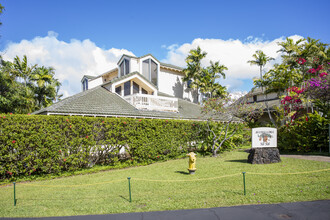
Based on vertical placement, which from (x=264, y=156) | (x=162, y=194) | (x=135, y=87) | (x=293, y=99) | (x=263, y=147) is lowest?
(x=162, y=194)

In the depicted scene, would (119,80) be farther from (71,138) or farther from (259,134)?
(259,134)

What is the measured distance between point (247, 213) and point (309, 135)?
1211 centimetres

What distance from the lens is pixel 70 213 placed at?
591cm

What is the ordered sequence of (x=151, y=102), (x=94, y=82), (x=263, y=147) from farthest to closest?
(x=94, y=82) < (x=151, y=102) < (x=263, y=147)

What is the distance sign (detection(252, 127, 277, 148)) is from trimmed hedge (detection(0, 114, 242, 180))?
17.6ft

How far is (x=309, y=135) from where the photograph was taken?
14.7 meters

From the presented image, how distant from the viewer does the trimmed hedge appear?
9727 mm

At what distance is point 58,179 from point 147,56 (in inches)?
743

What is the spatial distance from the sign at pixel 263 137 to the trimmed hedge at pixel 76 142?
5355mm

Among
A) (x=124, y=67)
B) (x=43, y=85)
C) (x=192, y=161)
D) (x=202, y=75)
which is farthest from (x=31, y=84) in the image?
(x=192, y=161)

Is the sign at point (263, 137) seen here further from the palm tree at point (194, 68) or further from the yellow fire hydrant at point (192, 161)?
the palm tree at point (194, 68)

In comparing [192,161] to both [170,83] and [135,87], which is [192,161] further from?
[170,83]

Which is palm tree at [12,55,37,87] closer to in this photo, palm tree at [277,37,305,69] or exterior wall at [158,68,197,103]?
exterior wall at [158,68,197,103]

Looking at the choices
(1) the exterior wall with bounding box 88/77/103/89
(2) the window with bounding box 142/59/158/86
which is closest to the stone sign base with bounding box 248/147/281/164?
(2) the window with bounding box 142/59/158/86
